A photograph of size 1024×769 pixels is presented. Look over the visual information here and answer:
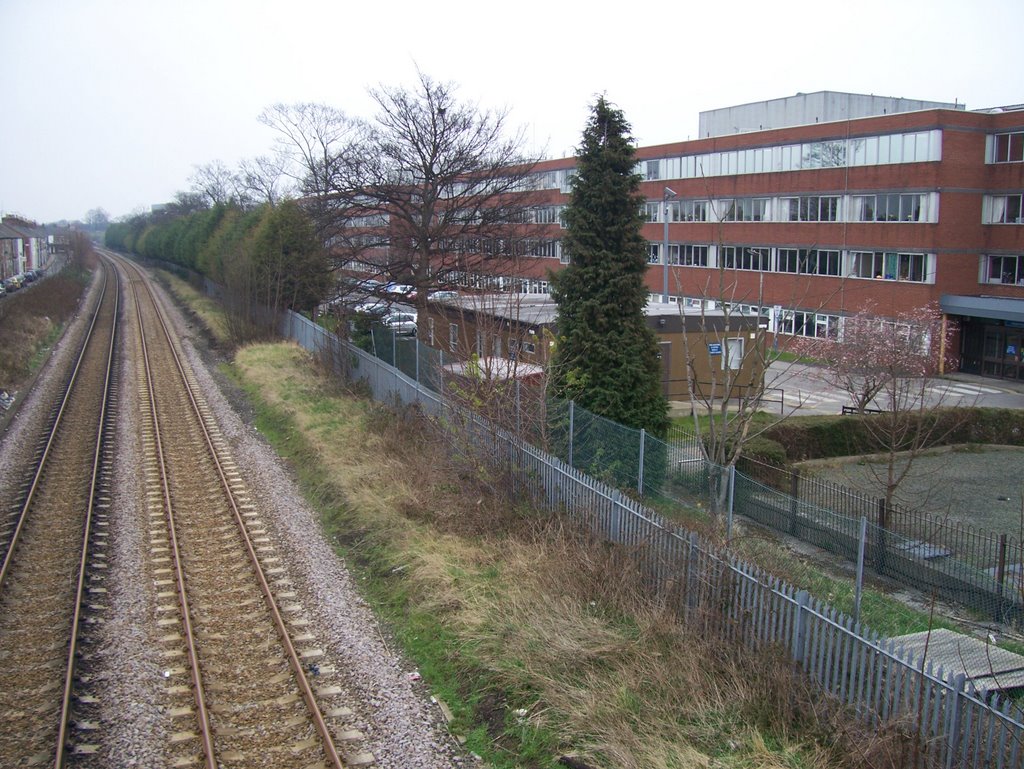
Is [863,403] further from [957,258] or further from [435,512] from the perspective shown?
[957,258]


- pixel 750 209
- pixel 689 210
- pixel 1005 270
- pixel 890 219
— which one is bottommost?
pixel 1005 270

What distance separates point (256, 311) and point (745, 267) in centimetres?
2757

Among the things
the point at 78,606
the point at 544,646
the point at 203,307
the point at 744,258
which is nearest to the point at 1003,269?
the point at 744,258

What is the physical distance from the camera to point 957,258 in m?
39.3

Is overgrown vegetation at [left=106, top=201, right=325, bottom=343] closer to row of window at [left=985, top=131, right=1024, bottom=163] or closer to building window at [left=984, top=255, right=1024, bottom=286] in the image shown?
building window at [left=984, top=255, right=1024, bottom=286]

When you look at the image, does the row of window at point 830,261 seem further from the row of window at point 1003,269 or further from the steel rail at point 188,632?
the steel rail at point 188,632

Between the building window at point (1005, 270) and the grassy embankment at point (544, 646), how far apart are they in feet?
109

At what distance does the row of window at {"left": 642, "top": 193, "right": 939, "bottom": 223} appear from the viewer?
39812 mm

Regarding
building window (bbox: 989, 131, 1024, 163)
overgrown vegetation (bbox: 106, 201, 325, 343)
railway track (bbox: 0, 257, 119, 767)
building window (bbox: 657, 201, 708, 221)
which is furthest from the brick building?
railway track (bbox: 0, 257, 119, 767)

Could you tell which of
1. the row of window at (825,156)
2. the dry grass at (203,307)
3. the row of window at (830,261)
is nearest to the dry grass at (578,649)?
the row of window at (825,156)

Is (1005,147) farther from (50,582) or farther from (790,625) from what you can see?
(50,582)

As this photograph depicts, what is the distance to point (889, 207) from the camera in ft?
135

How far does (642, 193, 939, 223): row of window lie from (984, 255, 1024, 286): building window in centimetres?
360

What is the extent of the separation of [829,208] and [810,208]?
1.29m
